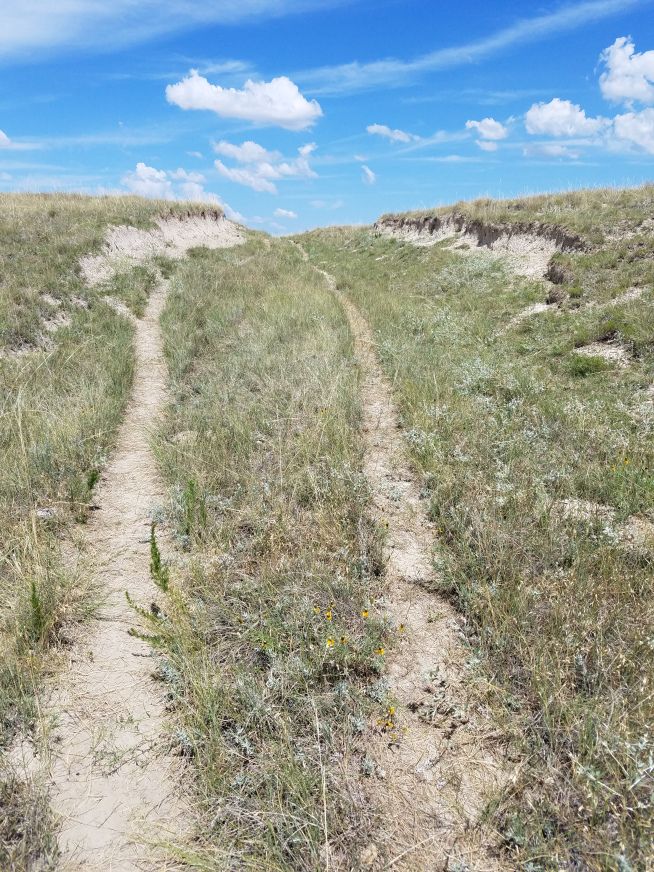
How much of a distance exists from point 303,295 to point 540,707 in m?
15.9

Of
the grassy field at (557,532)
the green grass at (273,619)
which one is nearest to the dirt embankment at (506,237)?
the grassy field at (557,532)

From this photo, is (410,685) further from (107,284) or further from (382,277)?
(382,277)

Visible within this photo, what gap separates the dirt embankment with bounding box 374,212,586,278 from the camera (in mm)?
18234

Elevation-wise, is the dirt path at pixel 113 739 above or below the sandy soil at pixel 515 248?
below

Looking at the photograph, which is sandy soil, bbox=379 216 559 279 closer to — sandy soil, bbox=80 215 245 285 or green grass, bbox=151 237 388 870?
green grass, bbox=151 237 388 870

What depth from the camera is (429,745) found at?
3.14 m

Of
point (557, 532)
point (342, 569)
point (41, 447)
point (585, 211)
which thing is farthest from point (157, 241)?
point (557, 532)

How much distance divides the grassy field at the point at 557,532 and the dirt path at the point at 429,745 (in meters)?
0.19

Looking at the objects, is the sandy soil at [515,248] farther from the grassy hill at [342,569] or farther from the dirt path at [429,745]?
the dirt path at [429,745]

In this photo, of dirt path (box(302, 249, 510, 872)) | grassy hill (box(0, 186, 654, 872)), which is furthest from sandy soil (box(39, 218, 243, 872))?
dirt path (box(302, 249, 510, 872))

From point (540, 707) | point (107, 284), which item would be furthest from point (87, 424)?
point (107, 284)

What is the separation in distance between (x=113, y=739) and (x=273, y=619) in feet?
4.41

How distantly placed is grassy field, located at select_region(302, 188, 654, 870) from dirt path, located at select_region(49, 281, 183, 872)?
209 cm

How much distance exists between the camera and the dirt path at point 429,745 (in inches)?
102
